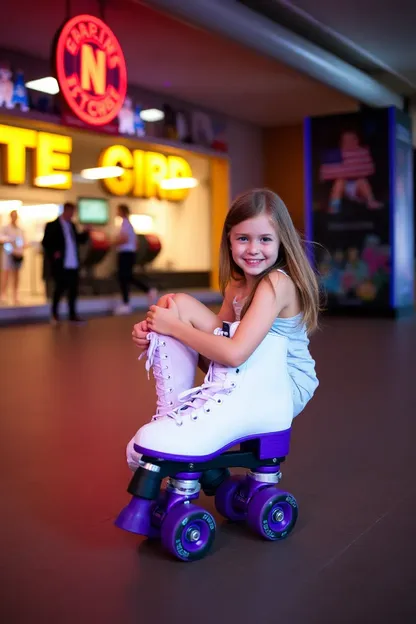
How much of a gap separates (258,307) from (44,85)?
7974mm

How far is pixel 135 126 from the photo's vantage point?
400 inches

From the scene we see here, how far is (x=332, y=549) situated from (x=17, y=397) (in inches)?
88.3

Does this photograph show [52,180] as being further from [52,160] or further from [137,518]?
[137,518]

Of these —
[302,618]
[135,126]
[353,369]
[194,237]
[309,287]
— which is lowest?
[302,618]

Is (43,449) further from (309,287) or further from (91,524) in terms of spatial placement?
(309,287)

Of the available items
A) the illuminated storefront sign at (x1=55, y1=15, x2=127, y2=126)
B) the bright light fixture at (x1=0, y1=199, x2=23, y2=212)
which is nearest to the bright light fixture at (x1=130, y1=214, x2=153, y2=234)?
the bright light fixture at (x1=0, y1=199, x2=23, y2=212)

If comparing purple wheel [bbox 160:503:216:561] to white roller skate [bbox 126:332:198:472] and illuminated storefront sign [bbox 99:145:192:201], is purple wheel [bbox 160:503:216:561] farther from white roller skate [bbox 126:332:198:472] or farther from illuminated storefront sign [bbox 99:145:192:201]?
illuminated storefront sign [bbox 99:145:192:201]

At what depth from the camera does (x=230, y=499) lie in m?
1.76

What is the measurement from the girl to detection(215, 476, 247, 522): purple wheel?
23cm

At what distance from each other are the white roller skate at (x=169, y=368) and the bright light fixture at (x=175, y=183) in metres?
9.86

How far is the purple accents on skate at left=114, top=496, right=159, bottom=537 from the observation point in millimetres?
1542

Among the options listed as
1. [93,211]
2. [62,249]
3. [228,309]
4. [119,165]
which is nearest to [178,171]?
[119,165]

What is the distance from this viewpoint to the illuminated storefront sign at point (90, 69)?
261 inches

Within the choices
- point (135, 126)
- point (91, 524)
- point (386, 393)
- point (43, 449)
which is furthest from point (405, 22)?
point (91, 524)
